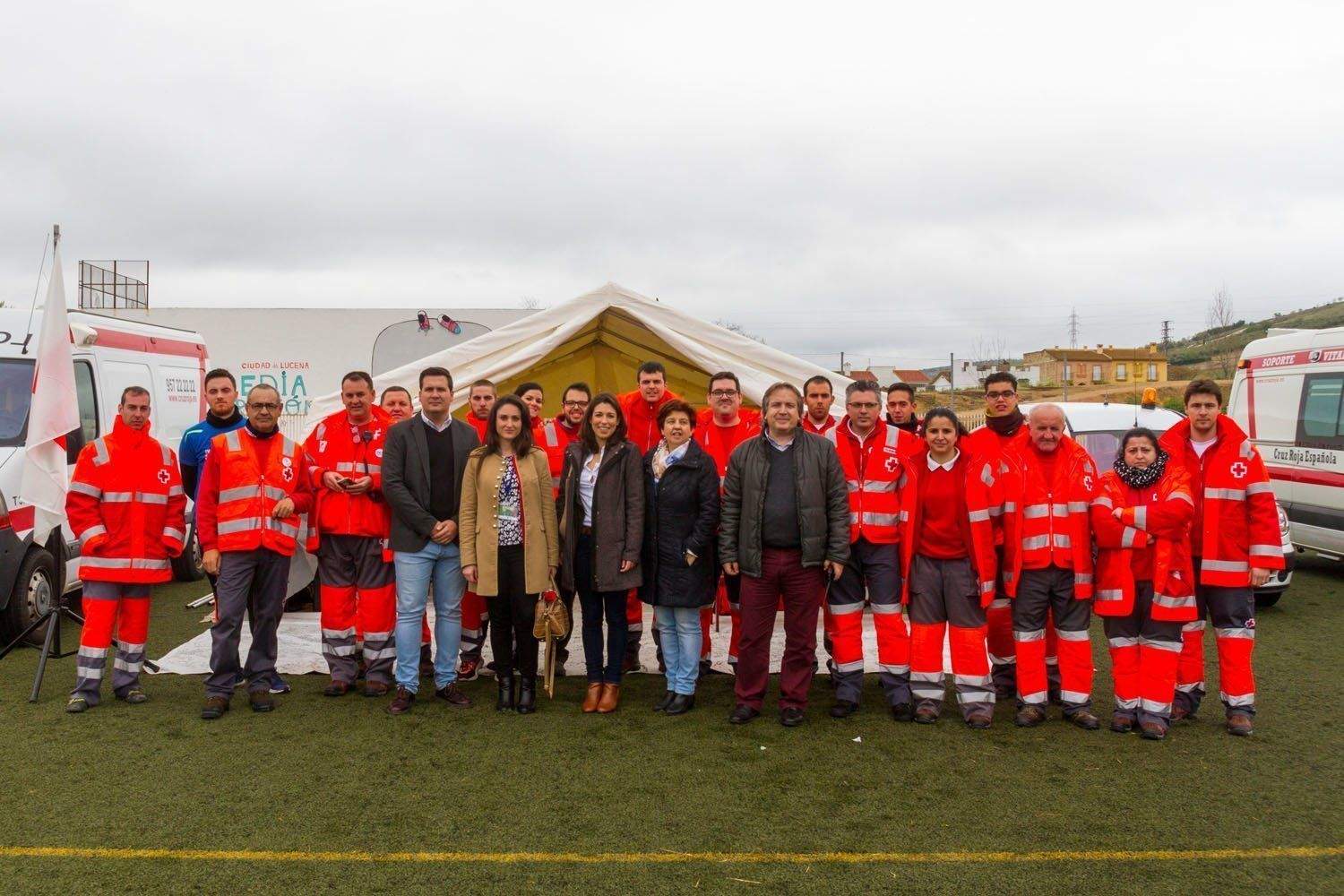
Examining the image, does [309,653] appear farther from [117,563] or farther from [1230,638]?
[1230,638]

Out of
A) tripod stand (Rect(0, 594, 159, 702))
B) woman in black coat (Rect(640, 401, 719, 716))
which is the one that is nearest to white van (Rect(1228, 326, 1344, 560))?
woman in black coat (Rect(640, 401, 719, 716))

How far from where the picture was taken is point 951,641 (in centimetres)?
489

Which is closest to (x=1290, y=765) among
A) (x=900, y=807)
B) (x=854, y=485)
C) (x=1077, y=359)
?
(x=900, y=807)

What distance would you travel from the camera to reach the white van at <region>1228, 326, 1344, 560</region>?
852 cm

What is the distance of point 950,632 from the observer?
4.72 meters

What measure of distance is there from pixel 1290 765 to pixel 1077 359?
61645 mm

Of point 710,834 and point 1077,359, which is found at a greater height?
point 1077,359

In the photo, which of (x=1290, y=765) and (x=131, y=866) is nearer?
(x=131, y=866)

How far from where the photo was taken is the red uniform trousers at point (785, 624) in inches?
188

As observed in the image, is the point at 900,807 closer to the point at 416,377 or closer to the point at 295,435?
the point at 416,377

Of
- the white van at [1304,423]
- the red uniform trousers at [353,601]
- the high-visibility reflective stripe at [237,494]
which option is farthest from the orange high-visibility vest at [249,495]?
the white van at [1304,423]

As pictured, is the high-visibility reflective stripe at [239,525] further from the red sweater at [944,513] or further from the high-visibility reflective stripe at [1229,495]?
the high-visibility reflective stripe at [1229,495]

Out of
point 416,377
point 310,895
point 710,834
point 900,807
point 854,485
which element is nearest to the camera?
point 310,895

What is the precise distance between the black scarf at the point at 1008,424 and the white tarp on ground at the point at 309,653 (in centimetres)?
160
